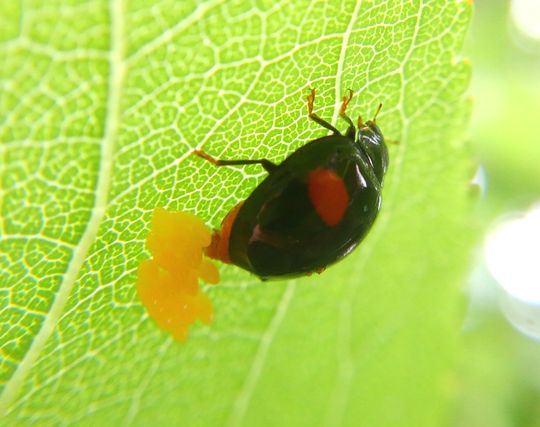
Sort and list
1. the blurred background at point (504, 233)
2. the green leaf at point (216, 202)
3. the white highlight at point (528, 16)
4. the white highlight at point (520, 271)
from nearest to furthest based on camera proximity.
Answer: the green leaf at point (216, 202)
the blurred background at point (504, 233)
the white highlight at point (520, 271)
the white highlight at point (528, 16)

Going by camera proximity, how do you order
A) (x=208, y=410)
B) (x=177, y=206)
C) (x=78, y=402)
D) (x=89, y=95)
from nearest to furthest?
1. (x=89, y=95)
2. (x=177, y=206)
3. (x=78, y=402)
4. (x=208, y=410)

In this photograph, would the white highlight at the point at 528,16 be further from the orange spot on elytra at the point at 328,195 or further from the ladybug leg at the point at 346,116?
the orange spot on elytra at the point at 328,195

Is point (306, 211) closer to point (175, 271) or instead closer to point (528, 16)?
point (175, 271)

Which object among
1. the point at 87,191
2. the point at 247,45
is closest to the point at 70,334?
the point at 87,191

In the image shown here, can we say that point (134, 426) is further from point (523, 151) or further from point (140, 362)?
point (523, 151)

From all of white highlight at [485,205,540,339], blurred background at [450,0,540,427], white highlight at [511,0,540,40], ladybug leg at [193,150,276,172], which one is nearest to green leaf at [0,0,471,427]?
ladybug leg at [193,150,276,172]

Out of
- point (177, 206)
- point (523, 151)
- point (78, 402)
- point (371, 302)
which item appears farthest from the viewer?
point (523, 151)

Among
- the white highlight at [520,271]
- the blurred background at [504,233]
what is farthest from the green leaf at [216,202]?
the white highlight at [520,271]
